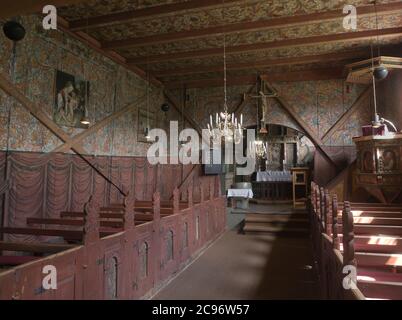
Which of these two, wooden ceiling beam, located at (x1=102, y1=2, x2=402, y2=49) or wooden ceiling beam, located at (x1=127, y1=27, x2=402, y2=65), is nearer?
wooden ceiling beam, located at (x1=102, y1=2, x2=402, y2=49)

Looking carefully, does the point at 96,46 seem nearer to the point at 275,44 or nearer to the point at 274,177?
the point at 275,44

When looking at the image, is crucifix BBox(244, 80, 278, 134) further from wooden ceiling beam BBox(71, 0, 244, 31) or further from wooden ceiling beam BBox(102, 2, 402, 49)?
wooden ceiling beam BBox(71, 0, 244, 31)

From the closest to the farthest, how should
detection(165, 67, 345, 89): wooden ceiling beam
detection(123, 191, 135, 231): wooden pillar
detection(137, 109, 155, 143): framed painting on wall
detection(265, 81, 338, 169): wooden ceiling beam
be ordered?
detection(123, 191, 135, 231): wooden pillar < detection(137, 109, 155, 143): framed painting on wall < detection(165, 67, 345, 89): wooden ceiling beam < detection(265, 81, 338, 169): wooden ceiling beam

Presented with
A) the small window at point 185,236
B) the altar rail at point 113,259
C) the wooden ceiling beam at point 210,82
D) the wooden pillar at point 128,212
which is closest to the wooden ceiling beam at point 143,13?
the altar rail at point 113,259

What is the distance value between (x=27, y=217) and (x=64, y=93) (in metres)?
2.71

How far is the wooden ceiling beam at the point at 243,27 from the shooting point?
5.86m

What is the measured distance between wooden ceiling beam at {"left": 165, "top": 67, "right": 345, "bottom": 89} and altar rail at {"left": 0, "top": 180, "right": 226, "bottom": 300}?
5760mm

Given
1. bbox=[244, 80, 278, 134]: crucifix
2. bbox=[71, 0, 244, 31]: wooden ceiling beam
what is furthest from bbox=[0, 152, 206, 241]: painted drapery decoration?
bbox=[244, 80, 278, 134]: crucifix

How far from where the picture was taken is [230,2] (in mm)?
5438

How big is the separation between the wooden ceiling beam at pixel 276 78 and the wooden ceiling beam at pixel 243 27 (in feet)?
11.6

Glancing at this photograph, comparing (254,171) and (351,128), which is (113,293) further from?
(254,171)

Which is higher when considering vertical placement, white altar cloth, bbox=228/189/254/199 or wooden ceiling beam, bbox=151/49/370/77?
wooden ceiling beam, bbox=151/49/370/77

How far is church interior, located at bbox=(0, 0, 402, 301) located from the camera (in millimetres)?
3314
